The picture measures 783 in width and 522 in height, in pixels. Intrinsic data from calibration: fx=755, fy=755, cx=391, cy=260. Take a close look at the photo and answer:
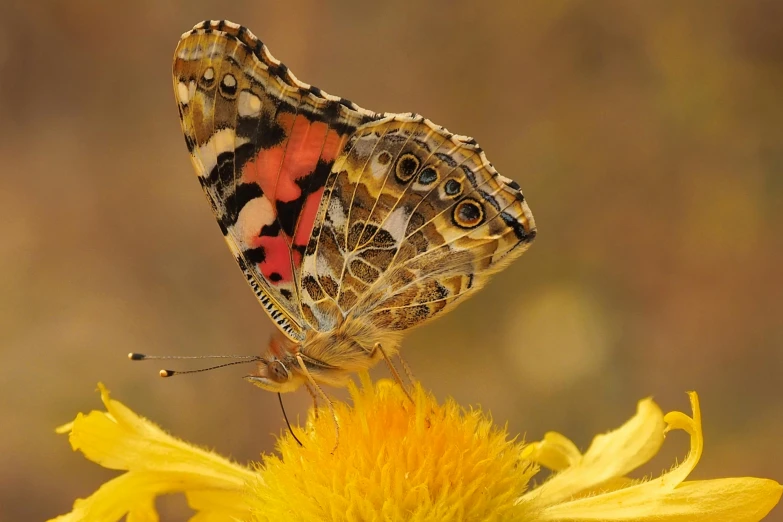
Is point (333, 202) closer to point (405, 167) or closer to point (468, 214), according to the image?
point (405, 167)

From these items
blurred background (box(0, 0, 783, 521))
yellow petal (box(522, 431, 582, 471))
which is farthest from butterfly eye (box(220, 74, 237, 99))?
blurred background (box(0, 0, 783, 521))

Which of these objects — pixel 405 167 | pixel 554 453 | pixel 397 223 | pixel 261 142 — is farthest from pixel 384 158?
pixel 554 453

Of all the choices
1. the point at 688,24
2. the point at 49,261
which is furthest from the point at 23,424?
the point at 688,24

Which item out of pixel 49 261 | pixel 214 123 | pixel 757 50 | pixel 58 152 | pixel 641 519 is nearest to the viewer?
pixel 641 519

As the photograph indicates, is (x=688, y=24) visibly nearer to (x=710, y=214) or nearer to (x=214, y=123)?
(x=710, y=214)

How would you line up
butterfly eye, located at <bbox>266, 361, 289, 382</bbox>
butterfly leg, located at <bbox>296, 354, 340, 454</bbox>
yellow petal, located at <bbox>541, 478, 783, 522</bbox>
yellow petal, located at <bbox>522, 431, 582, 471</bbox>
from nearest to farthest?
yellow petal, located at <bbox>541, 478, 783, 522</bbox> → butterfly leg, located at <bbox>296, 354, 340, 454</bbox> → butterfly eye, located at <bbox>266, 361, 289, 382</bbox> → yellow petal, located at <bbox>522, 431, 582, 471</bbox>

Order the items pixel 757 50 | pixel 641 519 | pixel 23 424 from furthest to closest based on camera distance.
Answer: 1. pixel 757 50
2. pixel 23 424
3. pixel 641 519

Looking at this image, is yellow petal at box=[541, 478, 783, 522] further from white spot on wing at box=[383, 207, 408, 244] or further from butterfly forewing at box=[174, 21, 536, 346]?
white spot on wing at box=[383, 207, 408, 244]

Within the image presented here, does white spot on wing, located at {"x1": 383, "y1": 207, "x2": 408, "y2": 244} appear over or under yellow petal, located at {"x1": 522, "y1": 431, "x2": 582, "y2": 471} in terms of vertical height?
over
